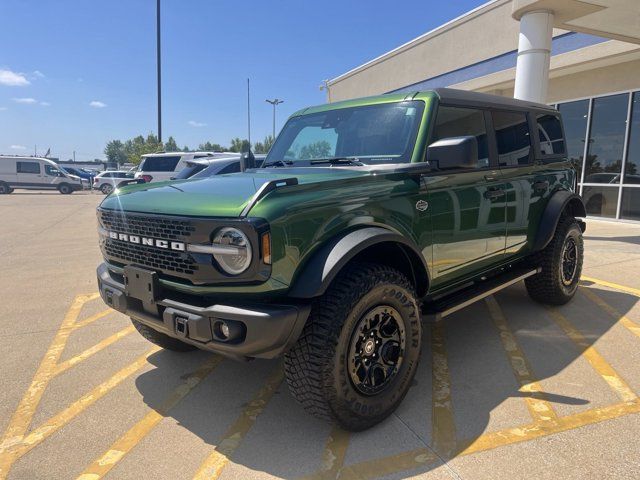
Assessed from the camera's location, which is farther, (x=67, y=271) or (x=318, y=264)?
(x=67, y=271)

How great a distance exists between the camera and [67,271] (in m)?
6.83

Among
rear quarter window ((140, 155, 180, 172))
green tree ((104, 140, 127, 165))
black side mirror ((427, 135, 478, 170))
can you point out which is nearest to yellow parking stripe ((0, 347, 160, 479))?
black side mirror ((427, 135, 478, 170))

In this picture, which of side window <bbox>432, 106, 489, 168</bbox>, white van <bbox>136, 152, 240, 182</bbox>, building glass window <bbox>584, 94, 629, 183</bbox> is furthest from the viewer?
white van <bbox>136, 152, 240, 182</bbox>

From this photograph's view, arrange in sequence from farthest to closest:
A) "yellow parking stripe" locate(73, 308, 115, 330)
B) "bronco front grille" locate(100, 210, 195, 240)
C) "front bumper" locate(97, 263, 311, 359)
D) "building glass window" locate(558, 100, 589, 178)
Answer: "building glass window" locate(558, 100, 589, 178), "yellow parking stripe" locate(73, 308, 115, 330), "bronco front grille" locate(100, 210, 195, 240), "front bumper" locate(97, 263, 311, 359)

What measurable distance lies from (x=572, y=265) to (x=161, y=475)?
14.6 feet

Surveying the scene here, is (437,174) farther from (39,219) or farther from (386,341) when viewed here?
(39,219)

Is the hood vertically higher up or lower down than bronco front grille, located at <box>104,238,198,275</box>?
higher up

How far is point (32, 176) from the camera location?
28297 millimetres

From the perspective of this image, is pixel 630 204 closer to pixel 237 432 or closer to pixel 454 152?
pixel 454 152

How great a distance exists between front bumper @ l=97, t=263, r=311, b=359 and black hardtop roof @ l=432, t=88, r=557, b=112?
200 centimetres

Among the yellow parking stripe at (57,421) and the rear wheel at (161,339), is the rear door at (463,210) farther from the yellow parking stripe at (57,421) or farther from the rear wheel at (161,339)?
the yellow parking stripe at (57,421)

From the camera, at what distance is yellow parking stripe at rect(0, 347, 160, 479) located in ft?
8.10

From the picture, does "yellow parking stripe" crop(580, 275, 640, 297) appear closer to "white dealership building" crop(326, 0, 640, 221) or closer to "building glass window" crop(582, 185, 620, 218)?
"white dealership building" crop(326, 0, 640, 221)

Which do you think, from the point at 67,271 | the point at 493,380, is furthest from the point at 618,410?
the point at 67,271
